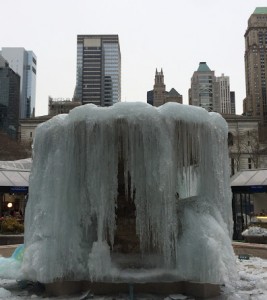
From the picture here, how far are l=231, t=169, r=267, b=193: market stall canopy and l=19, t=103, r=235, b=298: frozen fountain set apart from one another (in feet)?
46.9

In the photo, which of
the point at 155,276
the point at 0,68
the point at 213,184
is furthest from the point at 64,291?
the point at 0,68

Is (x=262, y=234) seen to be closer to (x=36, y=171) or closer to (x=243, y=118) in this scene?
(x=36, y=171)

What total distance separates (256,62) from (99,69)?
2423 inches

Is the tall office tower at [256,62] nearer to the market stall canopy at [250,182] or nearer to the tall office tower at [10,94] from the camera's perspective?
the tall office tower at [10,94]

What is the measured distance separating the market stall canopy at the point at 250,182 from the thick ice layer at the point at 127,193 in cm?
1434

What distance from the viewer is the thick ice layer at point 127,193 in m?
7.60

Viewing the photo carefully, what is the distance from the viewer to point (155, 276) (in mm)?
7590

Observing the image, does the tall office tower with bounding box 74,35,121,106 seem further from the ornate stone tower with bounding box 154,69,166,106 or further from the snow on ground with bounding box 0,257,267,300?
the snow on ground with bounding box 0,257,267,300

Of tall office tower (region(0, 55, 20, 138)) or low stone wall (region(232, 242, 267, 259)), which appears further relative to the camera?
tall office tower (region(0, 55, 20, 138))

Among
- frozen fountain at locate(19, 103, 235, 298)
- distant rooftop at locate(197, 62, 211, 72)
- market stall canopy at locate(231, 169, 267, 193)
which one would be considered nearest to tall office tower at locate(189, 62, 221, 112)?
distant rooftop at locate(197, 62, 211, 72)

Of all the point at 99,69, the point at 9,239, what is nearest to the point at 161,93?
the point at 99,69

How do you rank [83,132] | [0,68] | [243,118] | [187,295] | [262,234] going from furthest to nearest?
[0,68], [243,118], [262,234], [83,132], [187,295]

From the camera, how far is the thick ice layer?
24.9 ft

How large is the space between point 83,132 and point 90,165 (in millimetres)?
655
